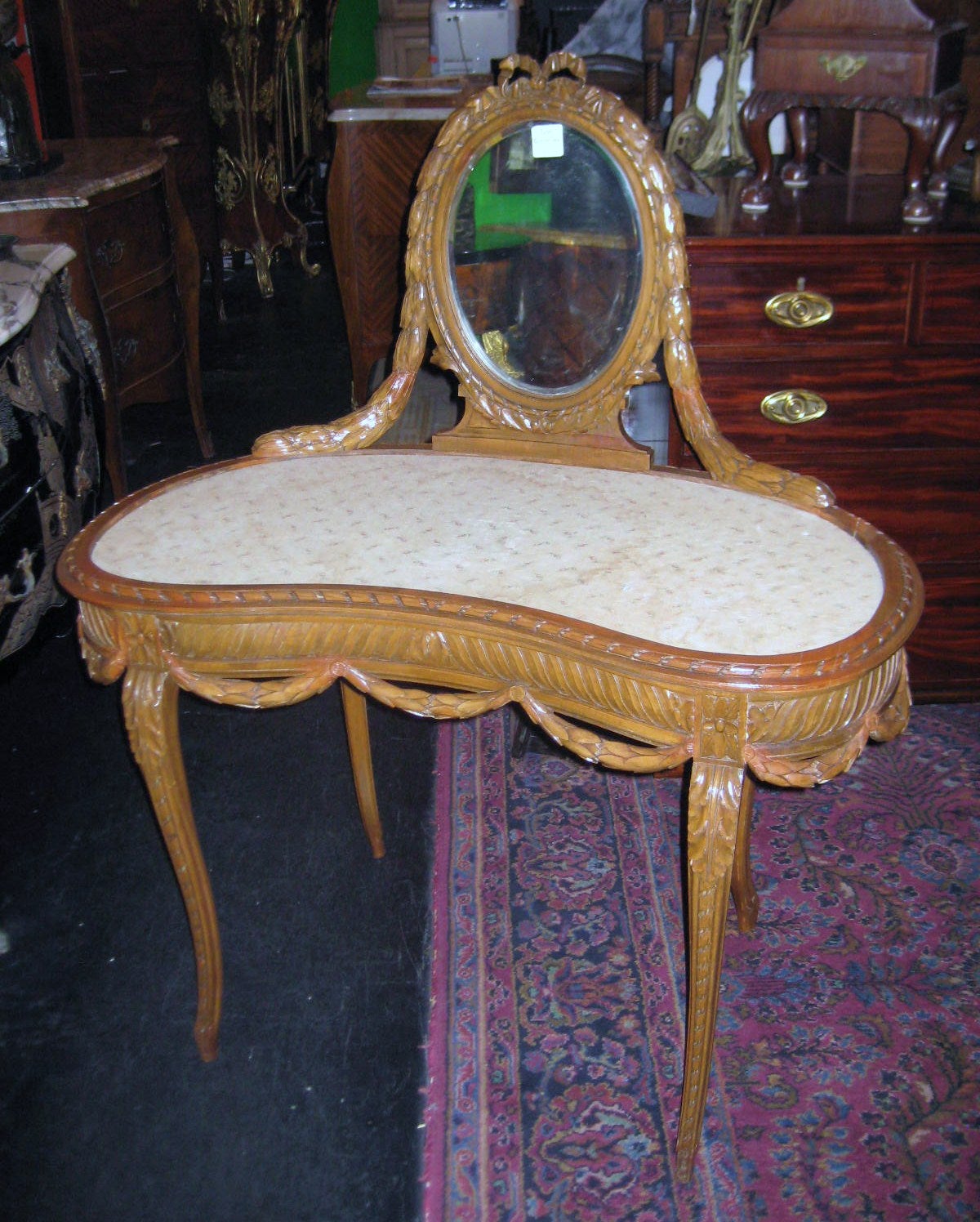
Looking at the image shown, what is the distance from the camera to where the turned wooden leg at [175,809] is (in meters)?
1.46

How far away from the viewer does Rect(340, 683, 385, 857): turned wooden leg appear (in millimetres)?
1923

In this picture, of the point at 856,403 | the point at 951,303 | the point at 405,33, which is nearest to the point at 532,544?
the point at 856,403

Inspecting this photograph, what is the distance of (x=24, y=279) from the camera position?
2023 mm

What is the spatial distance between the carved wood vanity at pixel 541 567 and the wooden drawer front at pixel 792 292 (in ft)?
1.55

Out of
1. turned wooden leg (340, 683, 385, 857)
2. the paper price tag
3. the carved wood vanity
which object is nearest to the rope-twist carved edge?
the carved wood vanity

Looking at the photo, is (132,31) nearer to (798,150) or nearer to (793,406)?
(798,150)

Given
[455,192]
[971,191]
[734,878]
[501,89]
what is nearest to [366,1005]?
[734,878]

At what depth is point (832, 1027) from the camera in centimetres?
168

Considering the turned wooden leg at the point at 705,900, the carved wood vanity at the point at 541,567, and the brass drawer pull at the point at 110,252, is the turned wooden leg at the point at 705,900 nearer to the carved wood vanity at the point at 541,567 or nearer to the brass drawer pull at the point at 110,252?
the carved wood vanity at the point at 541,567

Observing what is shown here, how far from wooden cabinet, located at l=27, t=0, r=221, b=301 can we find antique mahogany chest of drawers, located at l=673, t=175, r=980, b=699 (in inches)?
116

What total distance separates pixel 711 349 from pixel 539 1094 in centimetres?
127

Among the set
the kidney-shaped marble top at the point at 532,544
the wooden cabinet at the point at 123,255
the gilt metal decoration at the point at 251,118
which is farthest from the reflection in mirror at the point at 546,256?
the gilt metal decoration at the point at 251,118

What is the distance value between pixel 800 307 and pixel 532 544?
2.85ft

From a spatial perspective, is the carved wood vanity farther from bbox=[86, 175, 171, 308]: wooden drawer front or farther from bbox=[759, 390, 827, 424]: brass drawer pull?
bbox=[86, 175, 171, 308]: wooden drawer front
